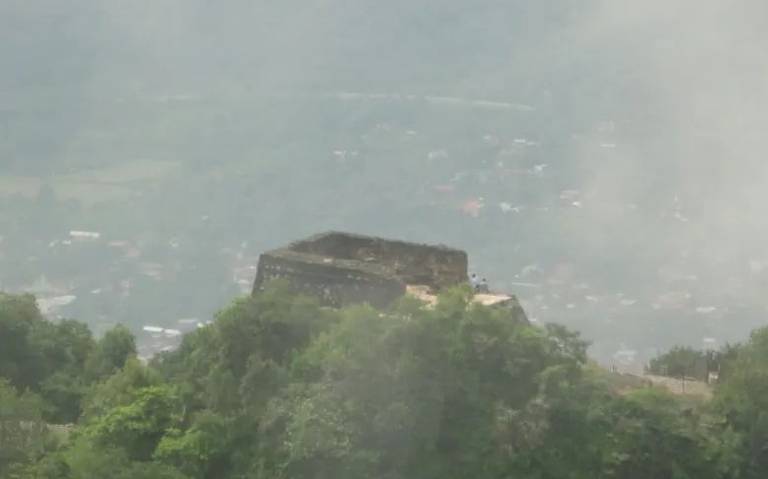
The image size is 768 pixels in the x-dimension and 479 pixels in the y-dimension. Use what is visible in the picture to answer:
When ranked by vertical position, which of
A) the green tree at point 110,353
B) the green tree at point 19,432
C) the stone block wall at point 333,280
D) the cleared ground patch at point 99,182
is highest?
the cleared ground patch at point 99,182

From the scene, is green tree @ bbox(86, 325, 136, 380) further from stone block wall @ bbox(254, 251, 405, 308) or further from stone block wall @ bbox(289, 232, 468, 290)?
stone block wall @ bbox(254, 251, 405, 308)

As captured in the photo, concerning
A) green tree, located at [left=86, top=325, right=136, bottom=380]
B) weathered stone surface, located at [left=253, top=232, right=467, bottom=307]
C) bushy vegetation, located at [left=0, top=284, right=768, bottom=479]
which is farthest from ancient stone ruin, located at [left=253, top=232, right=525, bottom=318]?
green tree, located at [left=86, top=325, right=136, bottom=380]

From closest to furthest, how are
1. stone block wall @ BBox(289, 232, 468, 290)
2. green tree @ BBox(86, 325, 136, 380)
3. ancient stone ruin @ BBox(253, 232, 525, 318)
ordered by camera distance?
ancient stone ruin @ BBox(253, 232, 525, 318) → stone block wall @ BBox(289, 232, 468, 290) → green tree @ BBox(86, 325, 136, 380)

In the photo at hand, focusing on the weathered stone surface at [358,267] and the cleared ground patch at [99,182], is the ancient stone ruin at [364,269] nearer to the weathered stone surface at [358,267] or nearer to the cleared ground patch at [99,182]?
the weathered stone surface at [358,267]

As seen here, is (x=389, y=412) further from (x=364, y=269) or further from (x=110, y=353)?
(x=110, y=353)

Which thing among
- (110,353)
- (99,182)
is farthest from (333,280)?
(99,182)

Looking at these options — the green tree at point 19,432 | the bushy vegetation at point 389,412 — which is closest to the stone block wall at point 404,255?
the bushy vegetation at point 389,412
